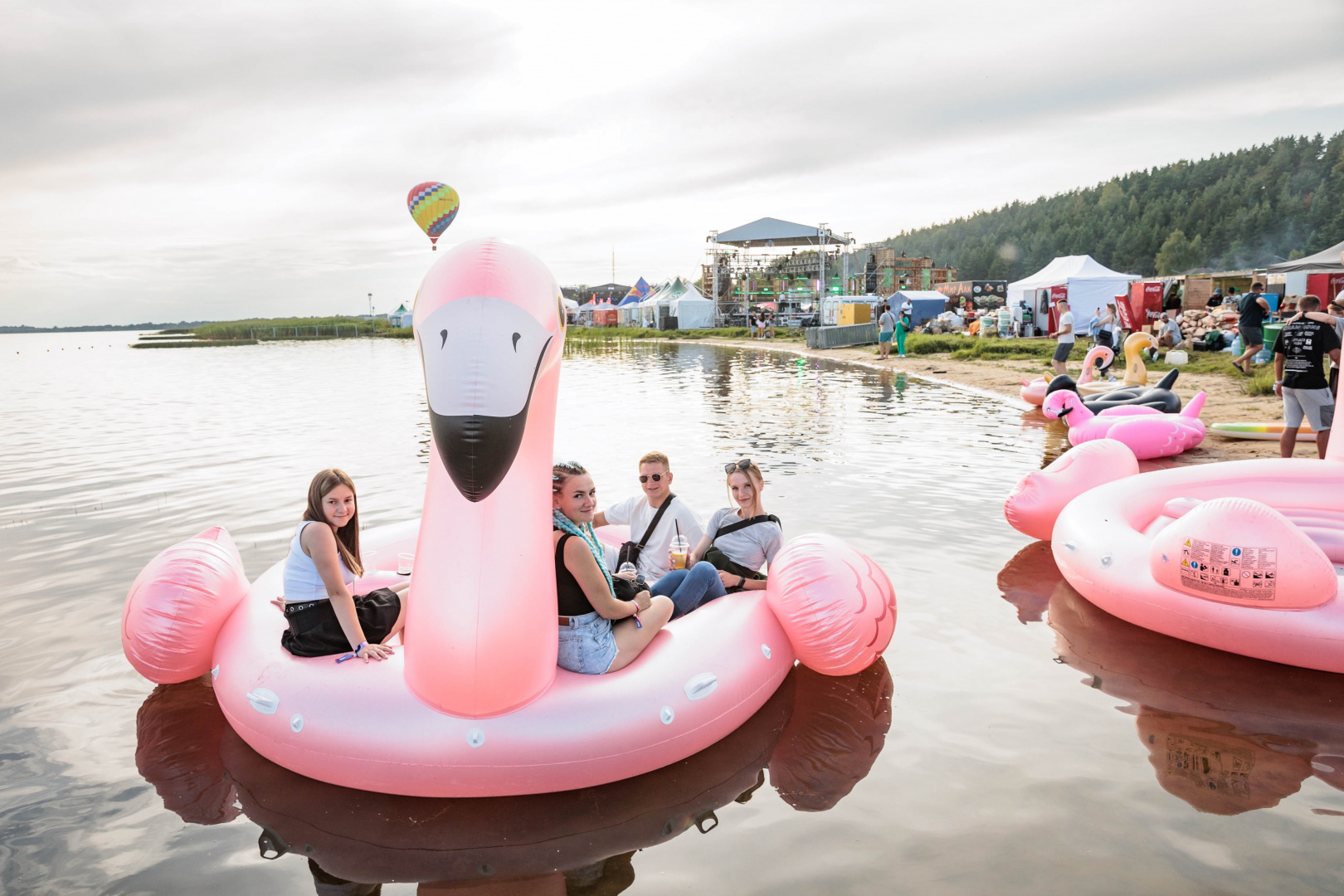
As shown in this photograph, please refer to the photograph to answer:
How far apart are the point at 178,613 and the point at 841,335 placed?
96.8 feet

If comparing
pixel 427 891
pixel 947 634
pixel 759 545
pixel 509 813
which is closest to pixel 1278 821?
pixel 947 634

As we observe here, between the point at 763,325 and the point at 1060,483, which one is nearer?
the point at 1060,483

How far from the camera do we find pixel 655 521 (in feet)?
15.7

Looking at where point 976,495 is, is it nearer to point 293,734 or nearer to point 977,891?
point 977,891

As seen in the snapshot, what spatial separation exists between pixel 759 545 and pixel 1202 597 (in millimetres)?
2431

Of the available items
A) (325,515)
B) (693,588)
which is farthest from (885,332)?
(325,515)

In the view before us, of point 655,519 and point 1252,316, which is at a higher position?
point 1252,316

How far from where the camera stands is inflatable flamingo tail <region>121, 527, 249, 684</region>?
402cm

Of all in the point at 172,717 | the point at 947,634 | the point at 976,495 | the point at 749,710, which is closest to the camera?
the point at 749,710

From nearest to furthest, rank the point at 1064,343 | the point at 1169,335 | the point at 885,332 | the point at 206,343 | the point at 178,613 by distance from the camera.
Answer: the point at 178,613, the point at 1064,343, the point at 1169,335, the point at 885,332, the point at 206,343

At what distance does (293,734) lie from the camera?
11.0 feet

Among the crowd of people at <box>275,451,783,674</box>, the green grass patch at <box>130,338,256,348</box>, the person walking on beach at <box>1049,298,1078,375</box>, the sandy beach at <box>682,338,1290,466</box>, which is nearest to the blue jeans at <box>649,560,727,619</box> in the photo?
the crowd of people at <box>275,451,783,674</box>

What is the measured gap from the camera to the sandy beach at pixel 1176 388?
31.9 feet

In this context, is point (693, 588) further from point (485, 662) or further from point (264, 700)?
point (264, 700)
